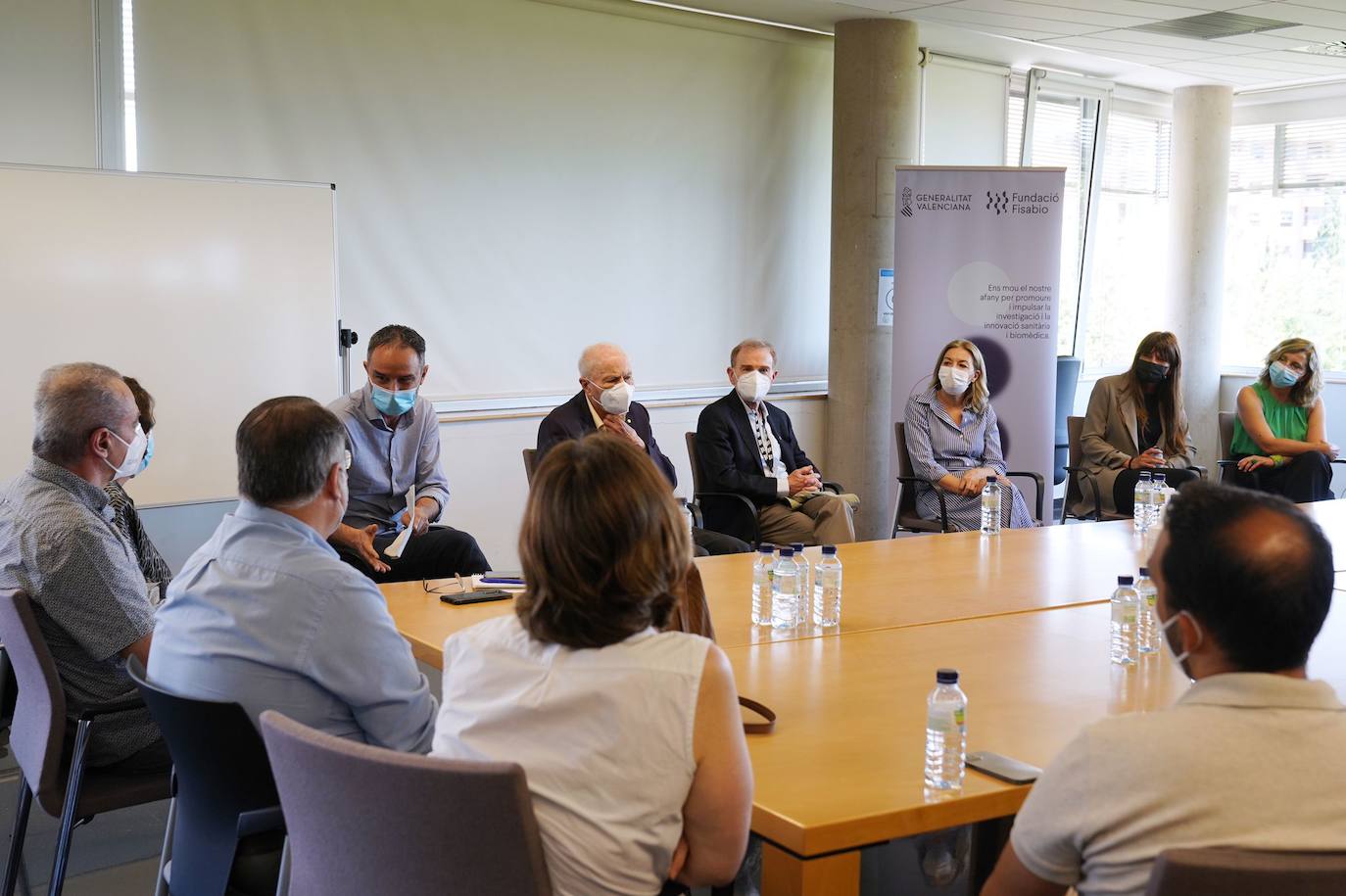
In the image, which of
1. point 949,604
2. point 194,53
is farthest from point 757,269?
point 949,604

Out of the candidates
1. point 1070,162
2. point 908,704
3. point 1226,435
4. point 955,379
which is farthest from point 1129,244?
point 908,704

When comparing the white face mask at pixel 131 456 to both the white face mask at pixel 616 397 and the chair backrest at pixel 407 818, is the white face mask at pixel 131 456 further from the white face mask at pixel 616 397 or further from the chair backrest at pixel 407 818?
the white face mask at pixel 616 397

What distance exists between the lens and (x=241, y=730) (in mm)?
2029

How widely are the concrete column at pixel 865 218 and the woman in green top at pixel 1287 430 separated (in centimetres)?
206

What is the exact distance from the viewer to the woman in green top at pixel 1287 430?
6602 mm

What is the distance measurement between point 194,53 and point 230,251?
101cm

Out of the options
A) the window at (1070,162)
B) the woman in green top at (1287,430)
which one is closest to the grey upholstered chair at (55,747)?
the woman in green top at (1287,430)

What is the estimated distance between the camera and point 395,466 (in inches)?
184

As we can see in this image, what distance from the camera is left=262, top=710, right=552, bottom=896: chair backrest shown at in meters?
1.51

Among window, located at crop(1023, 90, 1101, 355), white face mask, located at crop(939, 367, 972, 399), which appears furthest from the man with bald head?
window, located at crop(1023, 90, 1101, 355)

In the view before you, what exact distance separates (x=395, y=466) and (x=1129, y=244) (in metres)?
7.55

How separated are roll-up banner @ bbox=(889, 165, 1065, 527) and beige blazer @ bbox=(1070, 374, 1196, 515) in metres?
0.81

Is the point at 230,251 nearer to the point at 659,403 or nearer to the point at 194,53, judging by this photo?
the point at 194,53

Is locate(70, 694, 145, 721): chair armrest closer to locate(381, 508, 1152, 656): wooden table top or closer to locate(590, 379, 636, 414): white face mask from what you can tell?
locate(381, 508, 1152, 656): wooden table top
